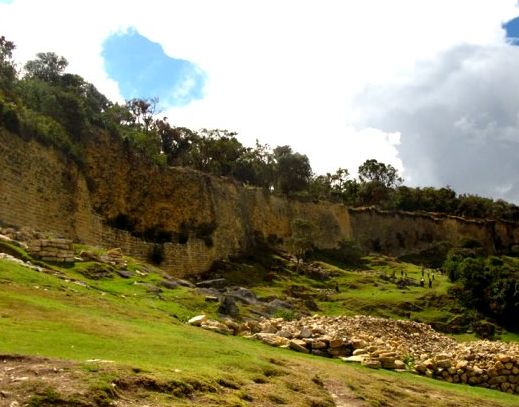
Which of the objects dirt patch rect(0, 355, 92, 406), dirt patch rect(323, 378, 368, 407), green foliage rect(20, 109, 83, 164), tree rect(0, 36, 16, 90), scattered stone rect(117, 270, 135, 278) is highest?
tree rect(0, 36, 16, 90)

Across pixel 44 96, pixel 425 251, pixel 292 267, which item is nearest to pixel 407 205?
pixel 425 251

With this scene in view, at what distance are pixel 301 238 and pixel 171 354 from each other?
162 ft

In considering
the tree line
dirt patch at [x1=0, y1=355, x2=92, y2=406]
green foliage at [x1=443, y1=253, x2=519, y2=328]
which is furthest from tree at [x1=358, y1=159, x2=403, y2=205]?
dirt patch at [x1=0, y1=355, x2=92, y2=406]

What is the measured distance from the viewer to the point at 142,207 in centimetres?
4500

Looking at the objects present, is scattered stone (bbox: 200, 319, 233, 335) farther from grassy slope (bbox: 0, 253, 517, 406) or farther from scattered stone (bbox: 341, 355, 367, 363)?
scattered stone (bbox: 341, 355, 367, 363)

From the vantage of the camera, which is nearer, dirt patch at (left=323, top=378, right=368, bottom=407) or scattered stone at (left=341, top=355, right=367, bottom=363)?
dirt patch at (left=323, top=378, right=368, bottom=407)

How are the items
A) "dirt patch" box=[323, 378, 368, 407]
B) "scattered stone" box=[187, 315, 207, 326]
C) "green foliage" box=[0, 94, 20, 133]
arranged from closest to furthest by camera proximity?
"dirt patch" box=[323, 378, 368, 407], "scattered stone" box=[187, 315, 207, 326], "green foliage" box=[0, 94, 20, 133]

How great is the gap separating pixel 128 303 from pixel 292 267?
116 feet

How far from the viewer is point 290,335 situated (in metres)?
18.4

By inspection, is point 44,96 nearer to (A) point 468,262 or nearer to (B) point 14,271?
(B) point 14,271

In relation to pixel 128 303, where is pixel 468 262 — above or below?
above

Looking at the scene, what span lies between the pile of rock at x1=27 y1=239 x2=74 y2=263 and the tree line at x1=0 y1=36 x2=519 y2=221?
11.4 metres

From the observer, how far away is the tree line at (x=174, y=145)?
37531 millimetres

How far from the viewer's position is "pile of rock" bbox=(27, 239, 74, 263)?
22641 millimetres
